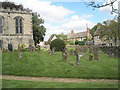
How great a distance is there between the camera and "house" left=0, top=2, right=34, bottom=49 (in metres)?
32.2

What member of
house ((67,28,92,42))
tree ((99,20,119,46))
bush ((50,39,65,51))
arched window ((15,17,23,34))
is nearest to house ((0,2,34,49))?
arched window ((15,17,23,34))

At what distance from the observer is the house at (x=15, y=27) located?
1268 inches

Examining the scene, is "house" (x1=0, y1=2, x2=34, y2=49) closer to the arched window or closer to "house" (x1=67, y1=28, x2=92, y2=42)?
the arched window

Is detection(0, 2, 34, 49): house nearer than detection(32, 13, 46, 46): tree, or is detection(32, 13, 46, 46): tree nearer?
detection(0, 2, 34, 49): house

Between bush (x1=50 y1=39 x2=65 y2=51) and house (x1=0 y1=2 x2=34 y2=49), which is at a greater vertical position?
house (x1=0 y1=2 x2=34 y2=49)

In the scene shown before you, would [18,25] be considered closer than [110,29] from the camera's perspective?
No

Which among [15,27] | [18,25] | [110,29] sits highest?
[18,25]

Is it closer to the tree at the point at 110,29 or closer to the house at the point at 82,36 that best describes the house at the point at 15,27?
the tree at the point at 110,29

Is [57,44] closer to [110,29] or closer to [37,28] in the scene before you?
[110,29]

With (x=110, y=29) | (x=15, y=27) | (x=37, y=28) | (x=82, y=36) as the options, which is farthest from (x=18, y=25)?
(x=82, y=36)

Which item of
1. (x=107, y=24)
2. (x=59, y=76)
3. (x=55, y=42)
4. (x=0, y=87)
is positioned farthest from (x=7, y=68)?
(x=107, y=24)

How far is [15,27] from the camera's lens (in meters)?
33.2

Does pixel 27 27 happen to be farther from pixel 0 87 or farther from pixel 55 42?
pixel 0 87

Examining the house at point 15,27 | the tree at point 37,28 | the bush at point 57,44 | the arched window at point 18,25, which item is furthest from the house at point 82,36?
the bush at point 57,44
